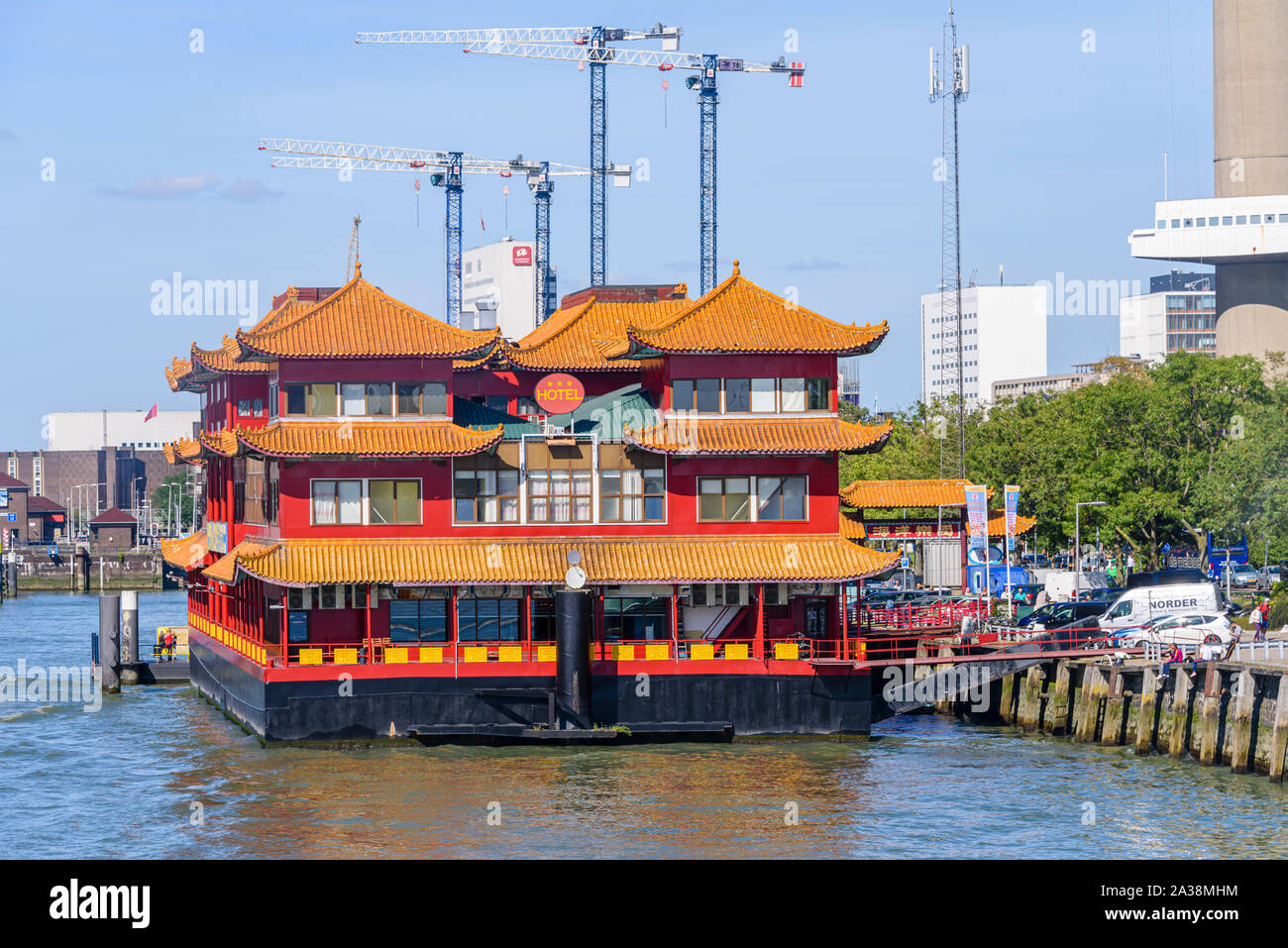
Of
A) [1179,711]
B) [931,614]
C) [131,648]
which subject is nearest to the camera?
[1179,711]

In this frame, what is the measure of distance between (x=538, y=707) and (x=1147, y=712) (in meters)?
19.6

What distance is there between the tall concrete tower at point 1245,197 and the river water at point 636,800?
133219mm

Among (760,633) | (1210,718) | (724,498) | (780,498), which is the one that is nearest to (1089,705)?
(1210,718)

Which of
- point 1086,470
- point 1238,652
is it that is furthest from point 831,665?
point 1086,470

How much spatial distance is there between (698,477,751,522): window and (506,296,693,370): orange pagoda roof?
989 centimetres

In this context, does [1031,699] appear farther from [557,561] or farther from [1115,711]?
[557,561]

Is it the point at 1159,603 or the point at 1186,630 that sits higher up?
the point at 1159,603

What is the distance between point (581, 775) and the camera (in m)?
48.8

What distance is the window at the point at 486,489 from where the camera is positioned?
5625cm

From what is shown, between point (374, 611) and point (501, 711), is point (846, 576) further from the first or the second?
point (374, 611)

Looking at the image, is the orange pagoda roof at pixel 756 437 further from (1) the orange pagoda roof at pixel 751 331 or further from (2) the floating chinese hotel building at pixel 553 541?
(1) the orange pagoda roof at pixel 751 331

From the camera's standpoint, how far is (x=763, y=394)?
2238 inches

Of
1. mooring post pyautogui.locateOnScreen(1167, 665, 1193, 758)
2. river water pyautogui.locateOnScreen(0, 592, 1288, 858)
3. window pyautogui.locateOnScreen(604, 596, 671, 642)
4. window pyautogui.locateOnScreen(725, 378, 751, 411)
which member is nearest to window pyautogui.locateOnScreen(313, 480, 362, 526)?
river water pyautogui.locateOnScreen(0, 592, 1288, 858)

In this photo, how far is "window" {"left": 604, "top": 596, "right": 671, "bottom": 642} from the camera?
57.1 meters
